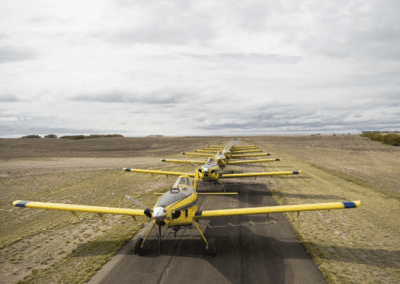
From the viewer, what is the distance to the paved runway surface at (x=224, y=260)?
7.16 m

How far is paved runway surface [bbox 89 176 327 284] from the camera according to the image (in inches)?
282

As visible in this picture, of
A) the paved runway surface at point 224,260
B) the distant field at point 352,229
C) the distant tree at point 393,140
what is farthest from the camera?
the distant tree at point 393,140

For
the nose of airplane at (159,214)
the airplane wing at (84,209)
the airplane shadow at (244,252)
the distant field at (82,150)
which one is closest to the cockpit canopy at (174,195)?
the nose of airplane at (159,214)

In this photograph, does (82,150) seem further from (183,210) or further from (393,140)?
(393,140)

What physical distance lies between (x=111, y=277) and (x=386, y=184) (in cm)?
2550

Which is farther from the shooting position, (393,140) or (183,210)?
(393,140)

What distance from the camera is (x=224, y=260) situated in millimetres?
8133

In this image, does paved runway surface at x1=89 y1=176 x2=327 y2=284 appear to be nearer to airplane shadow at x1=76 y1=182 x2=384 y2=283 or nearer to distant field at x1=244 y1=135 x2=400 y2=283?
airplane shadow at x1=76 y1=182 x2=384 y2=283

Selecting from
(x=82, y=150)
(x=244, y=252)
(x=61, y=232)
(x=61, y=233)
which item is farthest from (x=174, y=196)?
(x=82, y=150)

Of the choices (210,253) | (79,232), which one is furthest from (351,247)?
(79,232)

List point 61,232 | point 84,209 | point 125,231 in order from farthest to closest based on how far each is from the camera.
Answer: point 125,231 < point 61,232 < point 84,209

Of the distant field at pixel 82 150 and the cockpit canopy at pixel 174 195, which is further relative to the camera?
the distant field at pixel 82 150

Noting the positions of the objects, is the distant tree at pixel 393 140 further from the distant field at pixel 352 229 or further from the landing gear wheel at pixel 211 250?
the landing gear wheel at pixel 211 250

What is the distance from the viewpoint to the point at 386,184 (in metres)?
19.5
